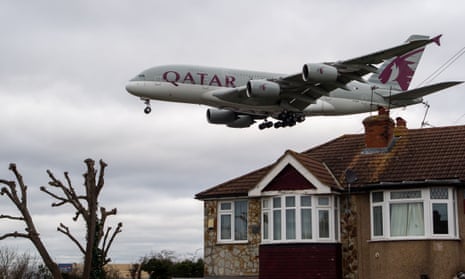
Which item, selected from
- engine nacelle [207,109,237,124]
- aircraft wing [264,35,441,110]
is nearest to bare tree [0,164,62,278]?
aircraft wing [264,35,441,110]

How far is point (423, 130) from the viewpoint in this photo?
Result: 29.2 meters

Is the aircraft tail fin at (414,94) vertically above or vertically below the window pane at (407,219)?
above

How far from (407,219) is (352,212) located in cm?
211

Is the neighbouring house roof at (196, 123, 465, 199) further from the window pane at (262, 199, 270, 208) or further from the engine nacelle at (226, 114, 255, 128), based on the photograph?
the engine nacelle at (226, 114, 255, 128)

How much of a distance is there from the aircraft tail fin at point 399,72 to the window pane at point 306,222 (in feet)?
71.2

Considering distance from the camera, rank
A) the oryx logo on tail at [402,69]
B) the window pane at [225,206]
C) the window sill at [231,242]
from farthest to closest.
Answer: the oryx logo on tail at [402,69]
the window pane at [225,206]
the window sill at [231,242]

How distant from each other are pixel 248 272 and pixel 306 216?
120 inches

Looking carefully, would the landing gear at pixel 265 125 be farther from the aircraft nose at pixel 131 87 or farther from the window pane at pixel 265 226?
the window pane at pixel 265 226

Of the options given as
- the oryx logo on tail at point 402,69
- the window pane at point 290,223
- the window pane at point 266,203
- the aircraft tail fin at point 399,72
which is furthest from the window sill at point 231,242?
the oryx logo on tail at point 402,69

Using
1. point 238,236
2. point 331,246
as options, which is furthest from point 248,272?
point 331,246

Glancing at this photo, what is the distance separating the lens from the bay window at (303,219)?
87.3 ft

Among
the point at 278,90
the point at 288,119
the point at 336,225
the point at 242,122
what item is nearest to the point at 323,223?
the point at 336,225

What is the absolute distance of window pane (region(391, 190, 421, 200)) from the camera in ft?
83.3

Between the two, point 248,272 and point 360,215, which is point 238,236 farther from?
point 360,215
